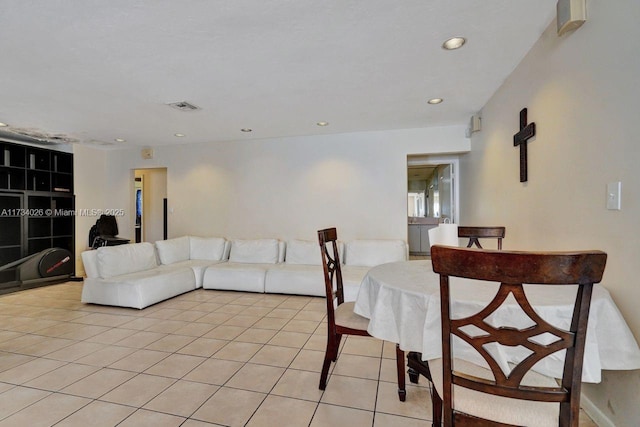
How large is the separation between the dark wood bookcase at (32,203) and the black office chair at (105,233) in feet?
1.12

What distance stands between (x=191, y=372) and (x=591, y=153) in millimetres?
2901

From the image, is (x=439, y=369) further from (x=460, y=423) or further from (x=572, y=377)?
(x=572, y=377)

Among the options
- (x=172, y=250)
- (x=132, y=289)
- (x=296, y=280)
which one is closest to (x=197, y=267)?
(x=172, y=250)

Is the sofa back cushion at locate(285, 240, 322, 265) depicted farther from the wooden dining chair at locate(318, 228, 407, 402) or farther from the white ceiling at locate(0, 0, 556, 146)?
the wooden dining chair at locate(318, 228, 407, 402)

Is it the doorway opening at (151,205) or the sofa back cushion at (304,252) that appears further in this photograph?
the doorway opening at (151,205)

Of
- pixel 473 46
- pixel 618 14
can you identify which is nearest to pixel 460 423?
pixel 618 14

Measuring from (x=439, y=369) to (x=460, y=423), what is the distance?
0.24m

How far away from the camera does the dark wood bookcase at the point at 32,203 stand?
4.69 m

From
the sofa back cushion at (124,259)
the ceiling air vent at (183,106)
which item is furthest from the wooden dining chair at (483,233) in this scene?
the sofa back cushion at (124,259)

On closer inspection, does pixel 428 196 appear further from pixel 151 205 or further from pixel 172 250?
pixel 151 205

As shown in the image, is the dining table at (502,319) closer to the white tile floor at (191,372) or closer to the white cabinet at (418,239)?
the white tile floor at (191,372)

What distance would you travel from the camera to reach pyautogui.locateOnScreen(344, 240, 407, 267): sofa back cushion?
426cm

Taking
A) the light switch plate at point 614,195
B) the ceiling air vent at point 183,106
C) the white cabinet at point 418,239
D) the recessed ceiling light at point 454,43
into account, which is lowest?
the white cabinet at point 418,239

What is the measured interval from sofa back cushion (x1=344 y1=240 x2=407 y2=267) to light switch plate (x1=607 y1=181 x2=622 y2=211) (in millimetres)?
2813
